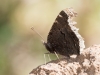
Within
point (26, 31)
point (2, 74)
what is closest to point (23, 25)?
point (26, 31)

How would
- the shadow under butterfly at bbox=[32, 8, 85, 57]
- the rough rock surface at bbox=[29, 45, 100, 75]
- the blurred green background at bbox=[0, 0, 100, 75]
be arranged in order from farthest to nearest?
the blurred green background at bbox=[0, 0, 100, 75] → the shadow under butterfly at bbox=[32, 8, 85, 57] → the rough rock surface at bbox=[29, 45, 100, 75]

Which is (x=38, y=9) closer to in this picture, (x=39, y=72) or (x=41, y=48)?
(x=41, y=48)

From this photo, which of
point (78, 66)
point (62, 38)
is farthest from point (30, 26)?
point (78, 66)

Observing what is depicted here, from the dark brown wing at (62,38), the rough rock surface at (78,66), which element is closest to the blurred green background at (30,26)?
the dark brown wing at (62,38)

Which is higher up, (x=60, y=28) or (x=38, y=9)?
(x=38, y=9)

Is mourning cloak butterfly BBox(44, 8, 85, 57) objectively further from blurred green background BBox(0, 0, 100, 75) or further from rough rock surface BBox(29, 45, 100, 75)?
blurred green background BBox(0, 0, 100, 75)

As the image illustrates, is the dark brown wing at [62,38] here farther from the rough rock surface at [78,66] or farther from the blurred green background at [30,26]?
the blurred green background at [30,26]

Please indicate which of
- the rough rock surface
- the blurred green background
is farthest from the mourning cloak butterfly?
the blurred green background
